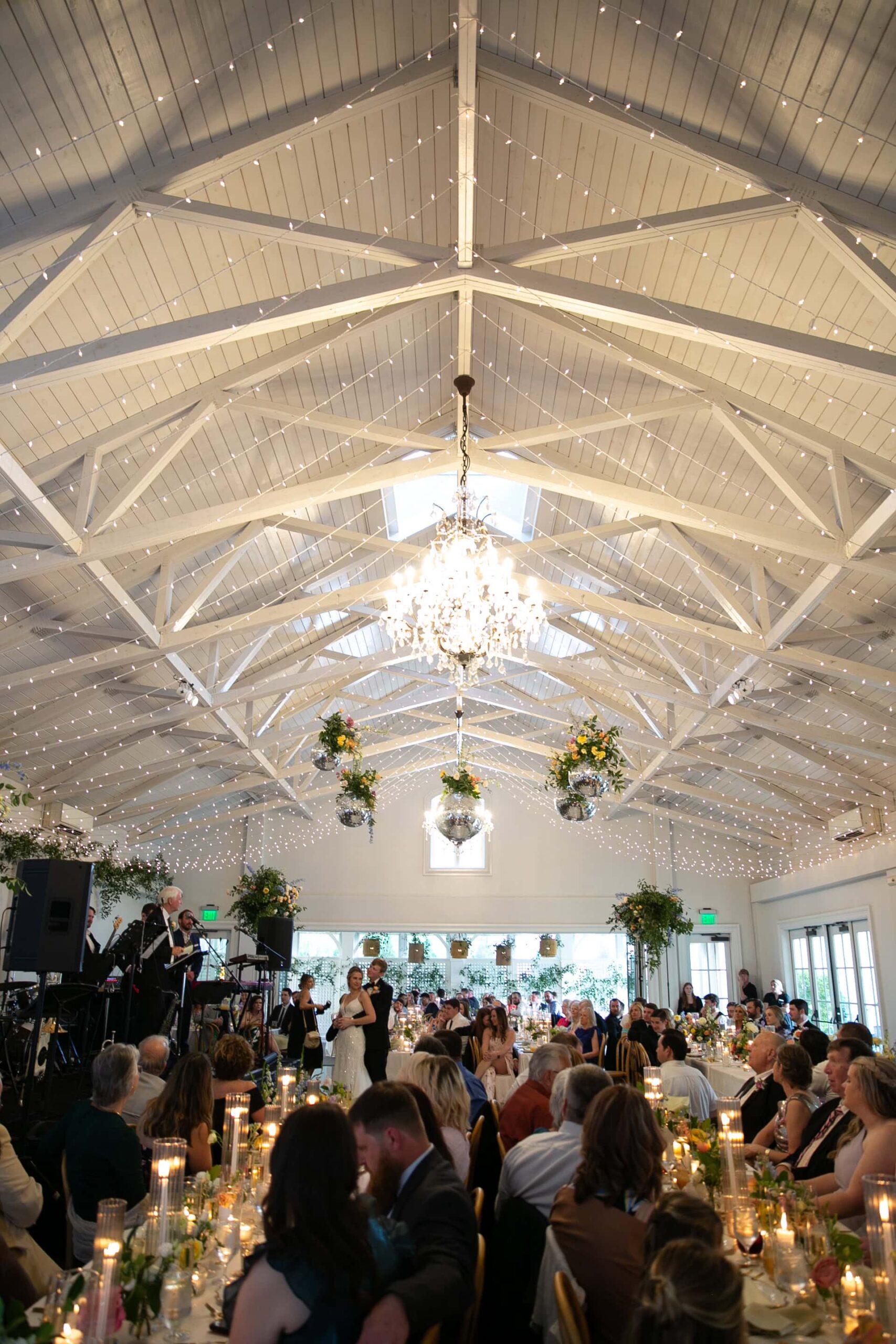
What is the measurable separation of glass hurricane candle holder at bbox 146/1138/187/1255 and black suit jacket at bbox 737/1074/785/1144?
3.62 metres

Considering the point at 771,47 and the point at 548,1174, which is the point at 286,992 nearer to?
the point at 548,1174

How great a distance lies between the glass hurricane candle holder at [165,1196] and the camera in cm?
262

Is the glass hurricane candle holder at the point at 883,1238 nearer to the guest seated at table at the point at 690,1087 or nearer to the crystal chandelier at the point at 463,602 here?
the guest seated at table at the point at 690,1087

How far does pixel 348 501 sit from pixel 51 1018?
5576 millimetres

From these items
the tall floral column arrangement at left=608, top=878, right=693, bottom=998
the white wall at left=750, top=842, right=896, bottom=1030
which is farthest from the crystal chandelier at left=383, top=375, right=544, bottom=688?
the tall floral column arrangement at left=608, top=878, right=693, bottom=998

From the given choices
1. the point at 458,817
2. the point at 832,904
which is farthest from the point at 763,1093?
the point at 832,904

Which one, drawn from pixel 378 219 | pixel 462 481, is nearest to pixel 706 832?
pixel 462 481

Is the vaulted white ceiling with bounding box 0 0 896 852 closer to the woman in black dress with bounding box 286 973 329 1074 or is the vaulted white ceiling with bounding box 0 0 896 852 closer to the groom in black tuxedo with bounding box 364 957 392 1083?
the woman in black dress with bounding box 286 973 329 1074

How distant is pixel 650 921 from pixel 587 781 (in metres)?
5.44

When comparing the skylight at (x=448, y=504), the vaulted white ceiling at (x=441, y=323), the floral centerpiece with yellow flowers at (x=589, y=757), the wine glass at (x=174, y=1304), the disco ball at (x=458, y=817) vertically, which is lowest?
the wine glass at (x=174, y=1304)

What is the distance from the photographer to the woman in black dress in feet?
32.0

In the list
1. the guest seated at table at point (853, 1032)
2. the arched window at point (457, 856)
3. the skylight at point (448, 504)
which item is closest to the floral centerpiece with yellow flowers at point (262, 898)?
the arched window at point (457, 856)

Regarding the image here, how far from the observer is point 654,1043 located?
9.09 metres

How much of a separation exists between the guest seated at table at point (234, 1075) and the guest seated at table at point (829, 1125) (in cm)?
247
